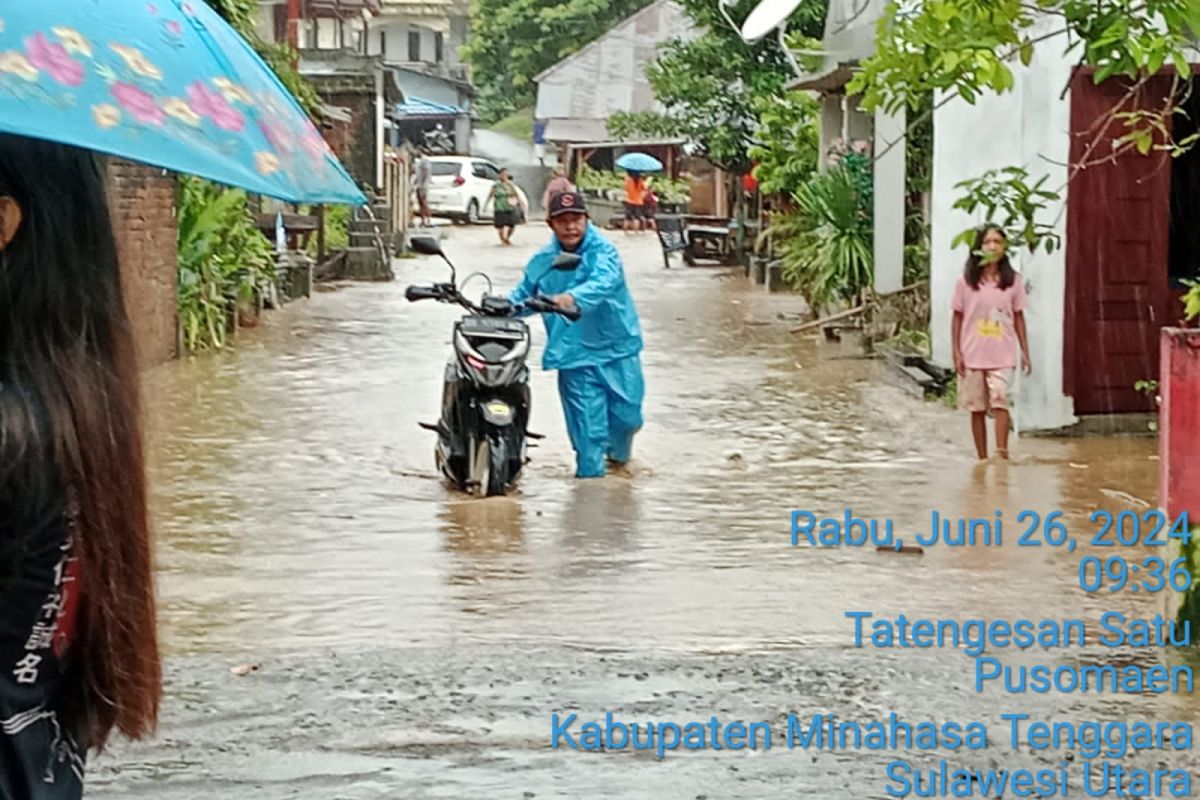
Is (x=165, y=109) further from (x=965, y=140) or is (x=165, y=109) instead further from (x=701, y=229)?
(x=701, y=229)

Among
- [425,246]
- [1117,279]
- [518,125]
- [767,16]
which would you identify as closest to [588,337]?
[425,246]

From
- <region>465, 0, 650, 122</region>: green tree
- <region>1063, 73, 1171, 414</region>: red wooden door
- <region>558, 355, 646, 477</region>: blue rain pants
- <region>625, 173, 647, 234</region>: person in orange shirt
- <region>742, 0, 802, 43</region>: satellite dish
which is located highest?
<region>465, 0, 650, 122</region>: green tree

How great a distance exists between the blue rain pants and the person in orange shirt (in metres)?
31.3

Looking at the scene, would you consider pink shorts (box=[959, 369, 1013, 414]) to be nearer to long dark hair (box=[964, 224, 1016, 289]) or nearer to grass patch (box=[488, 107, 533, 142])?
long dark hair (box=[964, 224, 1016, 289])

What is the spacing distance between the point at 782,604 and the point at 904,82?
2253 millimetres

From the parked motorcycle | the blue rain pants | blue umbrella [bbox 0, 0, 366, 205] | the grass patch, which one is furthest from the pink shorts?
the grass patch

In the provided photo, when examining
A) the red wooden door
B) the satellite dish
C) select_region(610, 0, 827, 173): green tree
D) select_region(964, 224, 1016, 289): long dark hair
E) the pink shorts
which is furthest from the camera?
select_region(610, 0, 827, 173): green tree

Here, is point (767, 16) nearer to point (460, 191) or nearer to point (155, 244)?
point (155, 244)

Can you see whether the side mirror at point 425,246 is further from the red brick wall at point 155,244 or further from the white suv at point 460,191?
the white suv at point 460,191

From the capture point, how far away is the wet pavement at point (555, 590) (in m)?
5.43

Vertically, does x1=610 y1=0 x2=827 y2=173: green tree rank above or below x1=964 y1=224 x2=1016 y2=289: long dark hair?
above

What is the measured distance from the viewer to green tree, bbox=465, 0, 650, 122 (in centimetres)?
5762

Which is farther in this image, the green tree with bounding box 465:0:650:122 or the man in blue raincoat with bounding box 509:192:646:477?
the green tree with bounding box 465:0:650:122

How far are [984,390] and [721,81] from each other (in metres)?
18.0
